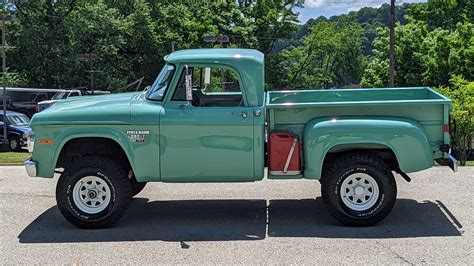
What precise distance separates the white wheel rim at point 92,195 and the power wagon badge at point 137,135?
0.62 meters

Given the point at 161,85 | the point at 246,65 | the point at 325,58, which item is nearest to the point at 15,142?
the point at 161,85

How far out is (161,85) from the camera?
6645 millimetres

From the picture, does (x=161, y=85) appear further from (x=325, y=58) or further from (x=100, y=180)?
(x=325, y=58)

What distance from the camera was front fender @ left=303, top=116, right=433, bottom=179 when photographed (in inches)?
245

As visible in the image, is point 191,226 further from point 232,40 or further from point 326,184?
point 232,40

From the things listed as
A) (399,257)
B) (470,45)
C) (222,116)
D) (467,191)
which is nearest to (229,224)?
(222,116)

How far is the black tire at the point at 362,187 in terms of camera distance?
249 inches

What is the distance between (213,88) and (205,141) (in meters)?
1.14

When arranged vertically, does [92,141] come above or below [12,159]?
above

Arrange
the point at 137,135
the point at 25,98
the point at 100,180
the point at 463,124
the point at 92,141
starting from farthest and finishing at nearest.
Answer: the point at 25,98, the point at 463,124, the point at 92,141, the point at 100,180, the point at 137,135

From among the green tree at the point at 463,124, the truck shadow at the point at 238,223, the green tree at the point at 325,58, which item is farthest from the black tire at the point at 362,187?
the green tree at the point at 325,58

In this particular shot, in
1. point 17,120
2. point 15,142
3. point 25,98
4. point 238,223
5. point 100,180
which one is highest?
point 100,180

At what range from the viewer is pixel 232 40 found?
160 ft

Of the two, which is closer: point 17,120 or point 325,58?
point 17,120
